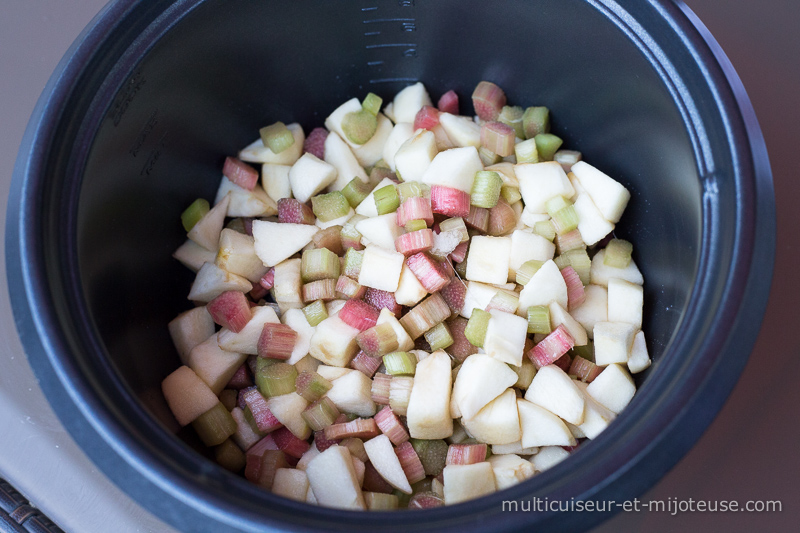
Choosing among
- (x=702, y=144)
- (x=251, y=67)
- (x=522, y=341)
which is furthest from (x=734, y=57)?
(x=251, y=67)

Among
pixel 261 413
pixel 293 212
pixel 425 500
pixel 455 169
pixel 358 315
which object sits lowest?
pixel 425 500

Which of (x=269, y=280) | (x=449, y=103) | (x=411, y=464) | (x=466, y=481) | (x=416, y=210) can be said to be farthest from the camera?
(x=449, y=103)

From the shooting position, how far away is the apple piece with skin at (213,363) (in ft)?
4.07

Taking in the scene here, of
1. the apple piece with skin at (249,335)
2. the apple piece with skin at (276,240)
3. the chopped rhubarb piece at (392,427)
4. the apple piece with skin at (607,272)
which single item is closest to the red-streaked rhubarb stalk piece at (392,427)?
the chopped rhubarb piece at (392,427)

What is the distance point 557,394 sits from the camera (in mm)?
1104

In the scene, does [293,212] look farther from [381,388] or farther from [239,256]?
[381,388]

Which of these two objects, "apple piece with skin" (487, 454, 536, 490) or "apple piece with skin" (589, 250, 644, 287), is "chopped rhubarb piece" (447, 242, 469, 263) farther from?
"apple piece with skin" (487, 454, 536, 490)

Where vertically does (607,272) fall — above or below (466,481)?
above

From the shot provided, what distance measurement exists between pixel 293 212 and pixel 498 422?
67 cm

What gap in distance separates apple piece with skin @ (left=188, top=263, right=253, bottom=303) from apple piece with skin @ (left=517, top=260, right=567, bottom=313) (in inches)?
24.5

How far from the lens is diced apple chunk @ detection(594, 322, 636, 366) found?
3.73 ft

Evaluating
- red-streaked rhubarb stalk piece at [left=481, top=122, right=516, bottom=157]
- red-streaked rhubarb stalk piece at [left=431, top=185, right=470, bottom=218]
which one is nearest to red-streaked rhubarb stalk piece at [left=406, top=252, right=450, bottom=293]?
red-streaked rhubarb stalk piece at [left=431, top=185, right=470, bottom=218]

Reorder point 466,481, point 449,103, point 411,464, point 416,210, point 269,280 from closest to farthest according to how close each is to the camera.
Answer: point 466,481 < point 411,464 < point 416,210 < point 269,280 < point 449,103

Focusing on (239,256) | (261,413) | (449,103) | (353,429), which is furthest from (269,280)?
(449,103)
